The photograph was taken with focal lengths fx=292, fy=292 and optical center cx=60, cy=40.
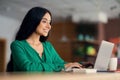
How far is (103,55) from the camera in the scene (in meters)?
1.84

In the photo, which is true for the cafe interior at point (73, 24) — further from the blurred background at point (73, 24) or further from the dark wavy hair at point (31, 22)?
the dark wavy hair at point (31, 22)

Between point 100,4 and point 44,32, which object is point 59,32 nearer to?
point 100,4

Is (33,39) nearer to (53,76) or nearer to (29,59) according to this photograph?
(29,59)

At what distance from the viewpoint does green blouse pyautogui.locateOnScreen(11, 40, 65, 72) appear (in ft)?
5.26

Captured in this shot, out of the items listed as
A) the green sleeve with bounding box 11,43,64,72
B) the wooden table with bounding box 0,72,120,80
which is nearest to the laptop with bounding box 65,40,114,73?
the green sleeve with bounding box 11,43,64,72

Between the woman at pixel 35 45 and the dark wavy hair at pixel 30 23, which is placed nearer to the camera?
the woman at pixel 35 45

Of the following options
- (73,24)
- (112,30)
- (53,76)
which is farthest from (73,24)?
(53,76)

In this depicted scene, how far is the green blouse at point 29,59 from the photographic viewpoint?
5.26 ft

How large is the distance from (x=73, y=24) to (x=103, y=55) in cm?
648

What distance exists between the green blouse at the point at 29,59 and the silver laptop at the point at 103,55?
24cm

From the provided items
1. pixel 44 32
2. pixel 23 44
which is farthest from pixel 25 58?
pixel 44 32

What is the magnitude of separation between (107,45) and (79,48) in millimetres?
5042

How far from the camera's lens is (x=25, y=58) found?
162 centimetres

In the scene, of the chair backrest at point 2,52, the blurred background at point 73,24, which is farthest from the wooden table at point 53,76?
the chair backrest at point 2,52
